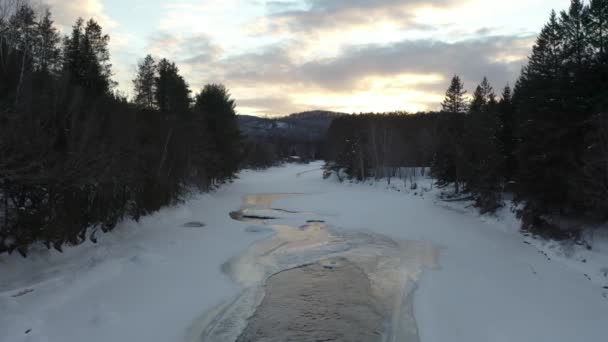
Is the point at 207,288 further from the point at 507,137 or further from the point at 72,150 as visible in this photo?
the point at 507,137

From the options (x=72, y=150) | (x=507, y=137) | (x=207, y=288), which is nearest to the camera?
(x=207, y=288)

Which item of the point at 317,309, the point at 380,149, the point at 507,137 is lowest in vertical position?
the point at 317,309

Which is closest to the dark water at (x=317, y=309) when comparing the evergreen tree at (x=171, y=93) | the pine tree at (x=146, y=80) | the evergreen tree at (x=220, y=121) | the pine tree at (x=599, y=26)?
the pine tree at (x=599, y=26)

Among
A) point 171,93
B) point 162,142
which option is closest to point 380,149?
point 171,93

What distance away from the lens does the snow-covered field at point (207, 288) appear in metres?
8.98

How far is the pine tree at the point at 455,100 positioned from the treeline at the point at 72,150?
29.5 metres

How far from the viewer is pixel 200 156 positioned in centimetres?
3459

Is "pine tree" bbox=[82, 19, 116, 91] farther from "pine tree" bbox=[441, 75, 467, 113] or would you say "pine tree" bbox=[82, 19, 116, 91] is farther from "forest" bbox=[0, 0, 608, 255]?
"pine tree" bbox=[441, 75, 467, 113]

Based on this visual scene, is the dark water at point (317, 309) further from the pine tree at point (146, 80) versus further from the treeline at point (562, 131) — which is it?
the pine tree at point (146, 80)

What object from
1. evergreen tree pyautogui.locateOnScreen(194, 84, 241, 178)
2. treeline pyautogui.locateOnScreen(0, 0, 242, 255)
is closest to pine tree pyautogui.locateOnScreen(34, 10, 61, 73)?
treeline pyautogui.locateOnScreen(0, 0, 242, 255)

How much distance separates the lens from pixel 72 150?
43.5ft

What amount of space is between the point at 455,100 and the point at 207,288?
41.7m

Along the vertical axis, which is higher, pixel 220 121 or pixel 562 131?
pixel 220 121

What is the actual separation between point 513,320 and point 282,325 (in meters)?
5.86
